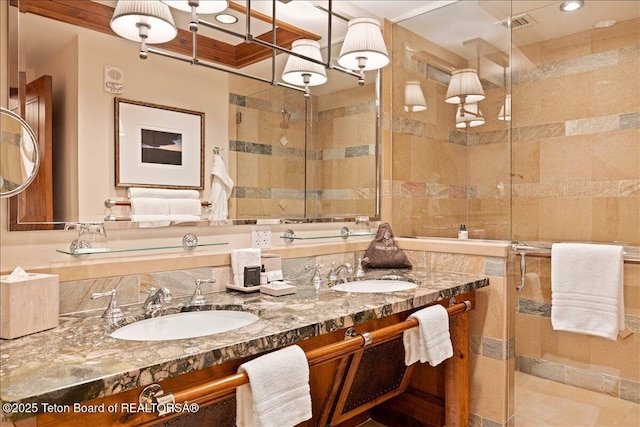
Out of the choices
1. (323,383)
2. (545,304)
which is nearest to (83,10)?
(323,383)

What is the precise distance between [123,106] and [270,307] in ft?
2.83

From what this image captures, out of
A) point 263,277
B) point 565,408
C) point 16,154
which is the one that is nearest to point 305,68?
point 263,277

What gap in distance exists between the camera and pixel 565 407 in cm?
241

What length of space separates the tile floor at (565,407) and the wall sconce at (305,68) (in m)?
1.84

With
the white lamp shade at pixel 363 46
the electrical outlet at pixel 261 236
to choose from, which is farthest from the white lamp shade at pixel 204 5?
the electrical outlet at pixel 261 236

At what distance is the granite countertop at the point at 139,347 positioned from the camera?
879 millimetres

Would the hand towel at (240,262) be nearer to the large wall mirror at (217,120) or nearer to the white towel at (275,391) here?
the large wall mirror at (217,120)

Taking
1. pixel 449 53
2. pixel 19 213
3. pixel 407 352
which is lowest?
pixel 407 352

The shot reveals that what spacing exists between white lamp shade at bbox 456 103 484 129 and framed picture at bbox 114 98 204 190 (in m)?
1.63

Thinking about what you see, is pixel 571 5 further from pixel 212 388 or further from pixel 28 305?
pixel 28 305

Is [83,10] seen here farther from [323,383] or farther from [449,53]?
[449,53]

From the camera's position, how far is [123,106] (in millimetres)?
1550

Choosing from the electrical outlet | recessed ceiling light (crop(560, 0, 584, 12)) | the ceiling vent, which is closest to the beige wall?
the ceiling vent

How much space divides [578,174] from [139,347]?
259cm
